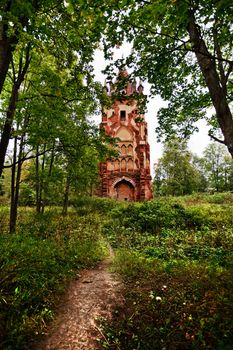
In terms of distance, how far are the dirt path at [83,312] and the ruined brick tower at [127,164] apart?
2199 cm

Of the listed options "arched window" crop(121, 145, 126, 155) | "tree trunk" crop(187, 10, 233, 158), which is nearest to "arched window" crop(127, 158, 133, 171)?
"arched window" crop(121, 145, 126, 155)

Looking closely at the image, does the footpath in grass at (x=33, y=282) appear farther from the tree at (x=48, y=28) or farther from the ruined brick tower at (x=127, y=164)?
the ruined brick tower at (x=127, y=164)

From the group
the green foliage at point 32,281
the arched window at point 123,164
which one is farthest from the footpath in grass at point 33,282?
the arched window at point 123,164

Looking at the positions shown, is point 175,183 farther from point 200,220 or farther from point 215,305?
point 215,305

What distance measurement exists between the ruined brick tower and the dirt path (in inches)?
866

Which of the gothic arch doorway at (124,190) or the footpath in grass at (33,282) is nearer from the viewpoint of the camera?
the footpath in grass at (33,282)

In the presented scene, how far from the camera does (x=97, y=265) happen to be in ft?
23.8

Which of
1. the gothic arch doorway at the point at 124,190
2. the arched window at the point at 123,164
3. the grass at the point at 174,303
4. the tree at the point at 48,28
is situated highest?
the arched window at the point at 123,164

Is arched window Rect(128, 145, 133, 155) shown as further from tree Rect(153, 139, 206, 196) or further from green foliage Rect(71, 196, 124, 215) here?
tree Rect(153, 139, 206, 196)

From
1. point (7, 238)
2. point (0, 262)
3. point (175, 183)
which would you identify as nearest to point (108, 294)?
point (0, 262)

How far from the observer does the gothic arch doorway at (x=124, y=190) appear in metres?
28.3

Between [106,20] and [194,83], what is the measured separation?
11.1ft

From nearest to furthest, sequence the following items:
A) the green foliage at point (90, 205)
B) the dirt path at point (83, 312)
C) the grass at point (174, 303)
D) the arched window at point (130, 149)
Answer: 1. the grass at point (174, 303)
2. the dirt path at point (83, 312)
3. the green foliage at point (90, 205)
4. the arched window at point (130, 149)

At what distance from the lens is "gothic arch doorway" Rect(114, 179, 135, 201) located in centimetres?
2830
